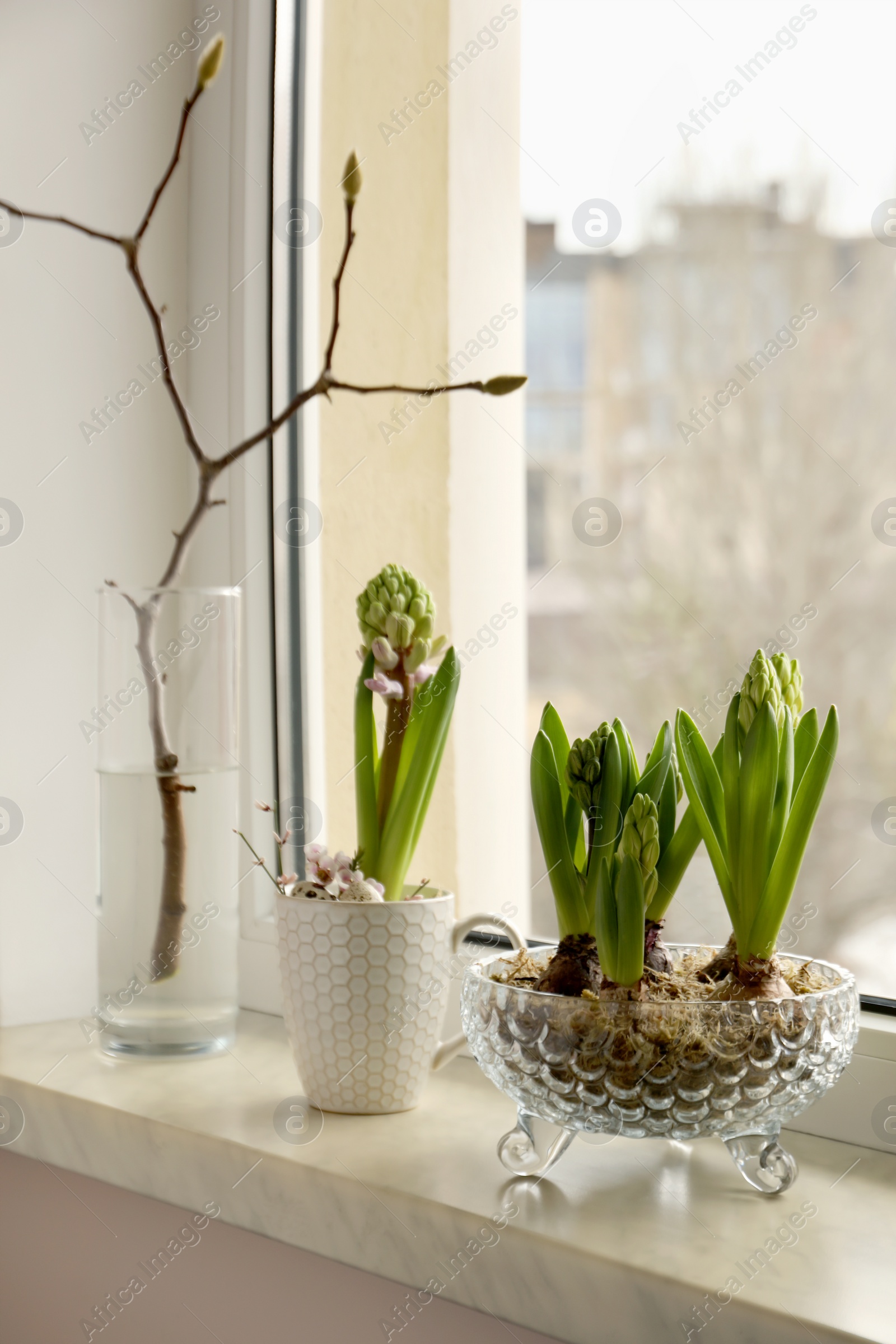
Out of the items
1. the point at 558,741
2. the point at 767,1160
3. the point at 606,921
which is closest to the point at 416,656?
the point at 558,741

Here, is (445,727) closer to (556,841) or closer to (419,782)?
(419,782)

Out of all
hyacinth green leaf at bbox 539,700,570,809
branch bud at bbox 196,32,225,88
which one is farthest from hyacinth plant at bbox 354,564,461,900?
branch bud at bbox 196,32,225,88

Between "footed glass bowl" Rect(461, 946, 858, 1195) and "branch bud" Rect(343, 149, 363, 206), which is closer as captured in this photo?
"footed glass bowl" Rect(461, 946, 858, 1195)

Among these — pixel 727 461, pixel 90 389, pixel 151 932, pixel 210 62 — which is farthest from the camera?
pixel 727 461

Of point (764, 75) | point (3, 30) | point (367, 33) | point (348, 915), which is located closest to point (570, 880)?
point (348, 915)

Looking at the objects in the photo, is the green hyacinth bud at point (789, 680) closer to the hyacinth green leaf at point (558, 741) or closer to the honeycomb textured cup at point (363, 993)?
the hyacinth green leaf at point (558, 741)

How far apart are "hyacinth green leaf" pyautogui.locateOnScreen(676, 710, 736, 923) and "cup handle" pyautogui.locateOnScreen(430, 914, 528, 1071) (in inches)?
5.5

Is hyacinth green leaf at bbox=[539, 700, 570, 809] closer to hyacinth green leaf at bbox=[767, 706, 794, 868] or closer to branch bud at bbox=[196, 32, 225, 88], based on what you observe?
hyacinth green leaf at bbox=[767, 706, 794, 868]

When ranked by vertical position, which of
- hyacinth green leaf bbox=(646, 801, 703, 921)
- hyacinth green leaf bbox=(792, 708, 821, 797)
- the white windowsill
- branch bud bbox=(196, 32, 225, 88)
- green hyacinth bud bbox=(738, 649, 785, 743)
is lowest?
the white windowsill

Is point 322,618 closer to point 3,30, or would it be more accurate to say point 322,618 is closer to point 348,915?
point 348,915

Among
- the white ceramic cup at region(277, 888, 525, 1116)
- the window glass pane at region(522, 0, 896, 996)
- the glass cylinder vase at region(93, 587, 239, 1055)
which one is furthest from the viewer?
the window glass pane at region(522, 0, 896, 996)

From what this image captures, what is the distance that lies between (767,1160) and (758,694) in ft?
0.84

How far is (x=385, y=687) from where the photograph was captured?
71 centimetres

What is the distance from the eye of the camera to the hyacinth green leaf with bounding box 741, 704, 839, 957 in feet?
1.78
